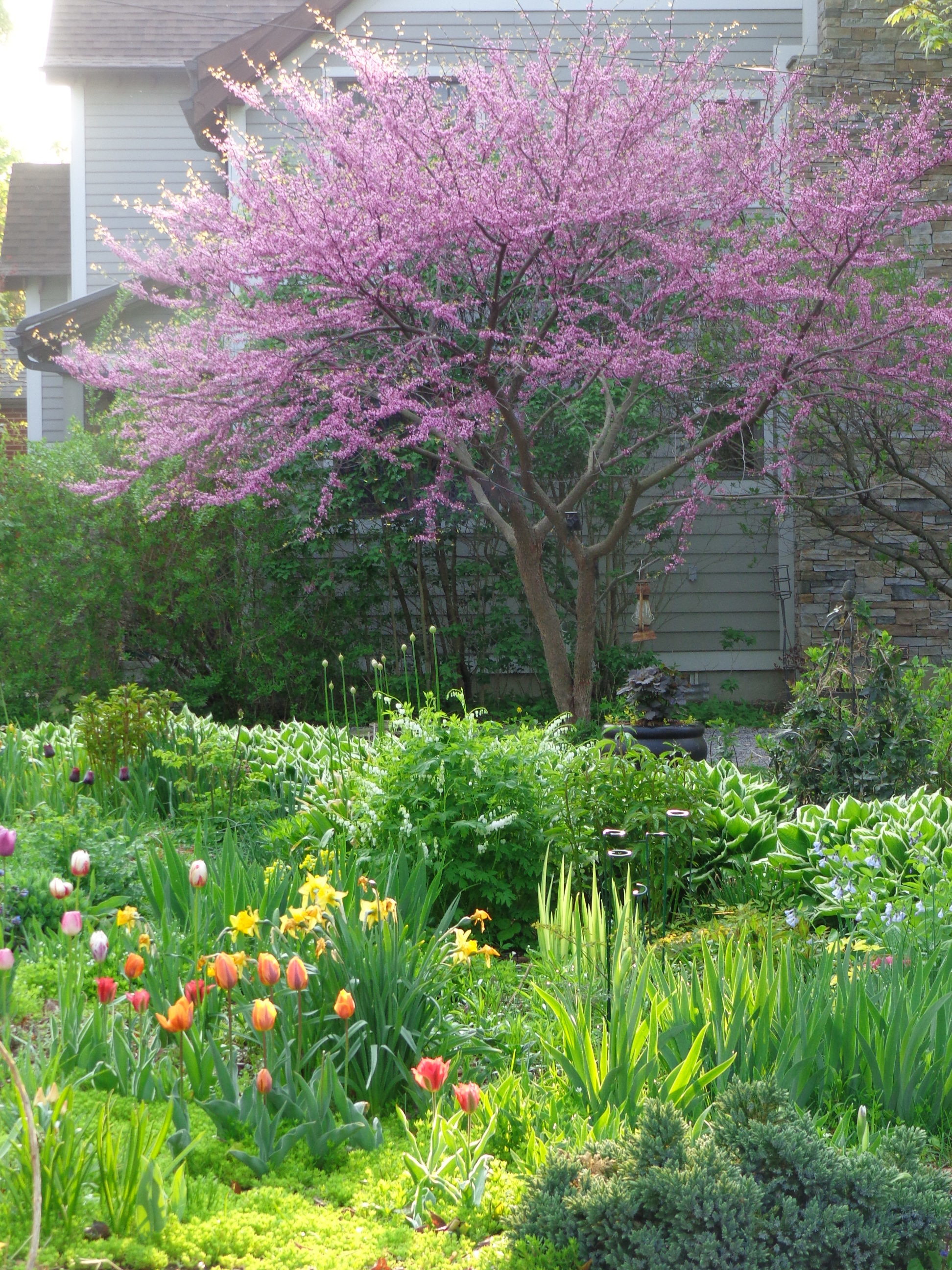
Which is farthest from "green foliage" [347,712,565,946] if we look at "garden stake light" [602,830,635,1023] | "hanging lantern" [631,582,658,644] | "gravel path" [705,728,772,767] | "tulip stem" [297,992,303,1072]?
"hanging lantern" [631,582,658,644]

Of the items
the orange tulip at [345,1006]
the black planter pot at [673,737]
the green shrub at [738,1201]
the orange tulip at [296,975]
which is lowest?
the green shrub at [738,1201]

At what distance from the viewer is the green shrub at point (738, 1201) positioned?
5.88 feet

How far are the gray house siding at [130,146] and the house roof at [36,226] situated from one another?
52.5 inches

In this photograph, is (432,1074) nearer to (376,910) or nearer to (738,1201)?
(738,1201)

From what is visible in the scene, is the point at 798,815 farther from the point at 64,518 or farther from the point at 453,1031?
the point at 64,518

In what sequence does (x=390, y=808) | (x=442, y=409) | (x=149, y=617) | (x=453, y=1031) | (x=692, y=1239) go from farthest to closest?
(x=149, y=617), (x=442, y=409), (x=390, y=808), (x=453, y=1031), (x=692, y=1239)

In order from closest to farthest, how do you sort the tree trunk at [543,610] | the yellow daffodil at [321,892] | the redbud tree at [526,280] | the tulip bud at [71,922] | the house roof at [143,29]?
the tulip bud at [71,922], the yellow daffodil at [321,892], the redbud tree at [526,280], the tree trunk at [543,610], the house roof at [143,29]

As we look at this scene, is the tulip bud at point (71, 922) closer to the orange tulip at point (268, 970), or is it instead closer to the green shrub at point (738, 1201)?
the orange tulip at point (268, 970)

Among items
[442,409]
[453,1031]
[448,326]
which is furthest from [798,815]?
[448,326]

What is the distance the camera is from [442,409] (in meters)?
6.74

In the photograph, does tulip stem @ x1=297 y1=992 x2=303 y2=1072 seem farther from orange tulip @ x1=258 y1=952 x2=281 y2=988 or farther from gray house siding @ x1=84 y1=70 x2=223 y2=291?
gray house siding @ x1=84 y1=70 x2=223 y2=291

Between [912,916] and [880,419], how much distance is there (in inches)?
278

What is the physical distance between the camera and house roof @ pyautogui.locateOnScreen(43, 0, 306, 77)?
12.2 m

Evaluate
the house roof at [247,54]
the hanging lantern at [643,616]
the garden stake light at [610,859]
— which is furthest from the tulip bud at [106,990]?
the house roof at [247,54]
